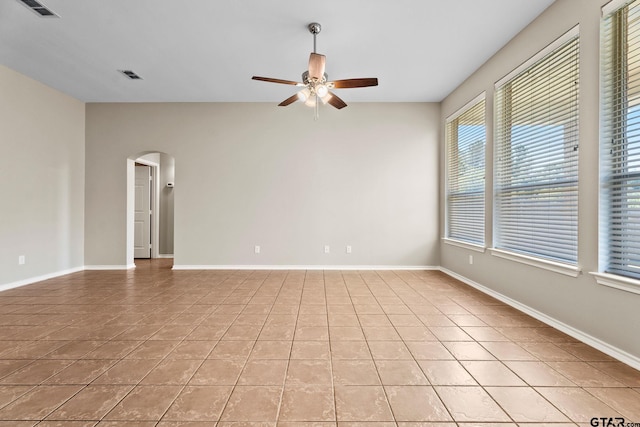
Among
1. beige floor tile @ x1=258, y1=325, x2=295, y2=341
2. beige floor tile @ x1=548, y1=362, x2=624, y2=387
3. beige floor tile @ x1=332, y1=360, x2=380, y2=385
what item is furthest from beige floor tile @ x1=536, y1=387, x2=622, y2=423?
beige floor tile @ x1=258, y1=325, x2=295, y2=341

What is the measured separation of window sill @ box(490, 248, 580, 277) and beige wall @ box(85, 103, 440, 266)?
2017 millimetres

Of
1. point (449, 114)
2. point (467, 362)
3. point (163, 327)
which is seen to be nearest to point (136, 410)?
point (163, 327)

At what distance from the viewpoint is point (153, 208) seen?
22.9 feet

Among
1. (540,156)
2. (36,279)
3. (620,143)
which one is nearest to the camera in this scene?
(620,143)

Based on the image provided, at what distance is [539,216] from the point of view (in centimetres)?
309

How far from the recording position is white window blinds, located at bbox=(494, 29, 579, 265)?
2697 mm

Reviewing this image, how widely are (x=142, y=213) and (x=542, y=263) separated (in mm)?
7266

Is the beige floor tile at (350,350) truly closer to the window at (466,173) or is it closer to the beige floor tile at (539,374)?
the beige floor tile at (539,374)

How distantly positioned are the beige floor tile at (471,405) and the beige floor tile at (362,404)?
1.12 ft

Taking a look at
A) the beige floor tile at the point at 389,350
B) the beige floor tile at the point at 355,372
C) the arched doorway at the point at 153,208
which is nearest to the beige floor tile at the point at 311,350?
the beige floor tile at the point at 355,372

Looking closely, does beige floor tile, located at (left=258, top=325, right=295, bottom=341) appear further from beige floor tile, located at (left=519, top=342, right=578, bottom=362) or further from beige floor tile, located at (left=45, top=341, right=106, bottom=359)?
beige floor tile, located at (left=519, top=342, right=578, bottom=362)

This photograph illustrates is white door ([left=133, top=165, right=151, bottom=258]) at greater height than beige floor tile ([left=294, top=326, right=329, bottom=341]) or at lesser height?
greater

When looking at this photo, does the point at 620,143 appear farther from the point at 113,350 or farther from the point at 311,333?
the point at 113,350

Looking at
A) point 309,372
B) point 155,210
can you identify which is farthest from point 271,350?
point 155,210
